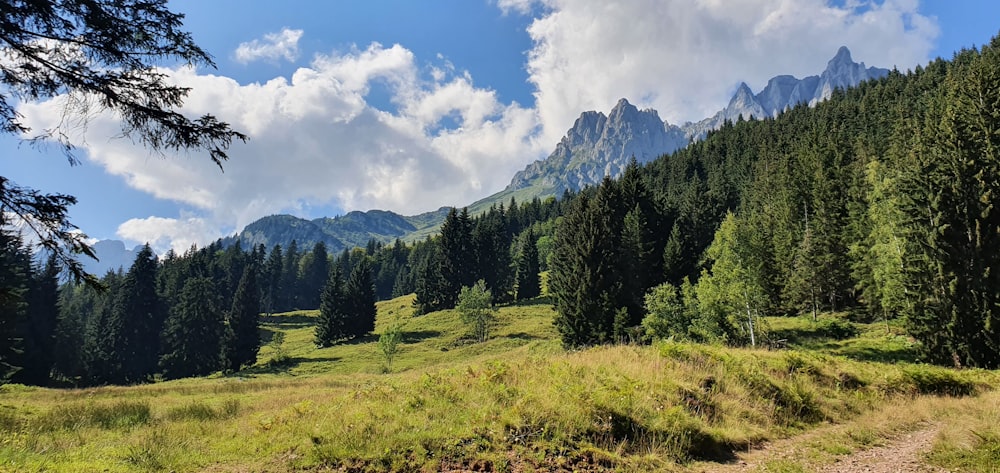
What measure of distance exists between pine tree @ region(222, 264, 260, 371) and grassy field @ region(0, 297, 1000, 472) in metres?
54.9

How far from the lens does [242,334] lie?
66.2 m

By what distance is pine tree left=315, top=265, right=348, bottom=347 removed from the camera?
72312 mm

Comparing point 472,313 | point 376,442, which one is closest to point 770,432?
point 376,442

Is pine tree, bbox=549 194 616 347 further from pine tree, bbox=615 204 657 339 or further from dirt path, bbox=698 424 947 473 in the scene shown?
dirt path, bbox=698 424 947 473

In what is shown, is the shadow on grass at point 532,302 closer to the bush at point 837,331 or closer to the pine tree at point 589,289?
the pine tree at point 589,289

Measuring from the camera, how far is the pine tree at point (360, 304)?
248ft

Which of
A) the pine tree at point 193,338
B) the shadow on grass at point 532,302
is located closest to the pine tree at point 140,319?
the pine tree at point 193,338

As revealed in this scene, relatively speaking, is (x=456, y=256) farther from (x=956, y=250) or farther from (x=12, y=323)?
(x=956, y=250)

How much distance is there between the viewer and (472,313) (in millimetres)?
61156

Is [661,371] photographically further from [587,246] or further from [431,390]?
[587,246]

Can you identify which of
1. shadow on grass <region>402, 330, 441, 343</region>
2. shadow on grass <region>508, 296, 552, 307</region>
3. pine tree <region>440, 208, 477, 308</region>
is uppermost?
pine tree <region>440, 208, 477, 308</region>

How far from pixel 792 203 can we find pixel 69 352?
329 feet

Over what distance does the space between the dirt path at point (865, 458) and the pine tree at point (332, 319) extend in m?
71.4

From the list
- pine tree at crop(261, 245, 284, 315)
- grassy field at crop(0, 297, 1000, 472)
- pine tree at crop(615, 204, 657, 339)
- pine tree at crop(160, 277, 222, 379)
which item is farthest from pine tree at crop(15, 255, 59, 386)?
pine tree at crop(261, 245, 284, 315)
